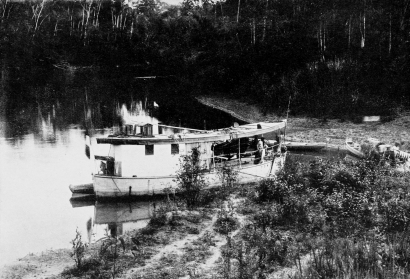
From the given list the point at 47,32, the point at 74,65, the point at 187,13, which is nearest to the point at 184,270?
the point at 187,13

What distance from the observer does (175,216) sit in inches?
684

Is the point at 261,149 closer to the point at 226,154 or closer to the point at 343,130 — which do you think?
the point at 226,154

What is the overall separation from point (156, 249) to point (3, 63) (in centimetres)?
8934

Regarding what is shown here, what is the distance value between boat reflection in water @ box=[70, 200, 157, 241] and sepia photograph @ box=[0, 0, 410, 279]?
10 cm

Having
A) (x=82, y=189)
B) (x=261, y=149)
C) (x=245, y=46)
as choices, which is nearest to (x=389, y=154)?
(x=261, y=149)

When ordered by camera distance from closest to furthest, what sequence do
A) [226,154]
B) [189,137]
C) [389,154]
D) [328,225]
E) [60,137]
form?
[328,225], [389,154], [189,137], [226,154], [60,137]

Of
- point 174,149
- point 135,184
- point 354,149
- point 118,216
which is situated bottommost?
point 118,216

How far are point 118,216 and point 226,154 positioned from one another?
705 centimetres

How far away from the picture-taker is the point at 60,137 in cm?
3744

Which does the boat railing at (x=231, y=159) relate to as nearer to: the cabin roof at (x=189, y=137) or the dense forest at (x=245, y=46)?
the cabin roof at (x=189, y=137)

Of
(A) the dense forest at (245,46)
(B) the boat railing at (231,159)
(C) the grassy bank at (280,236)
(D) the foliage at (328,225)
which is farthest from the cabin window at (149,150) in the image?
(A) the dense forest at (245,46)

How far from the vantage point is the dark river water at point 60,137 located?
20.2 meters

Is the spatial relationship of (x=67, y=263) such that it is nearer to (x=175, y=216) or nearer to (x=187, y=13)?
(x=175, y=216)

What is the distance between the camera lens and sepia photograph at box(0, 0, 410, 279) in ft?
45.9
